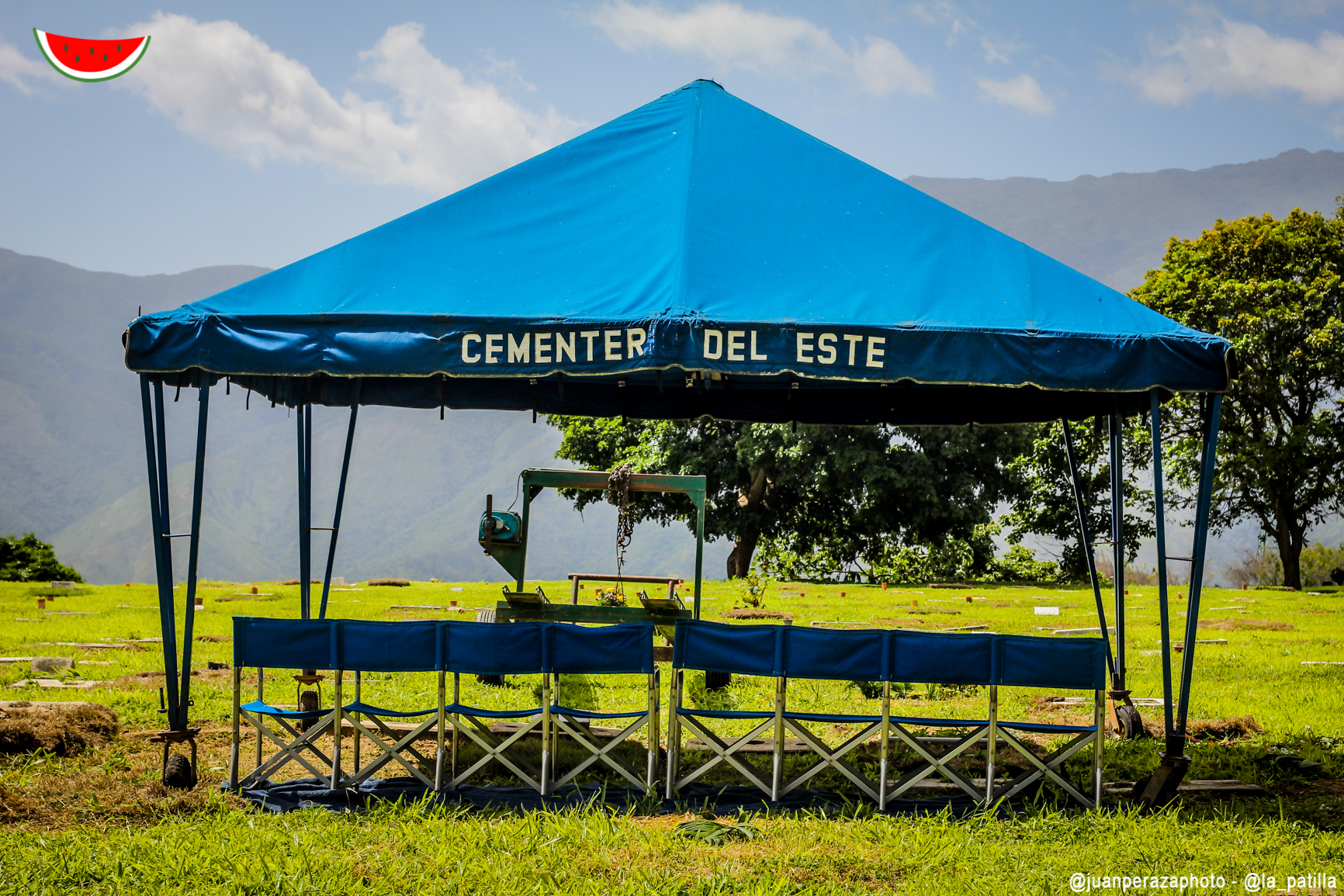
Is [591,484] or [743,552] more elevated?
[591,484]

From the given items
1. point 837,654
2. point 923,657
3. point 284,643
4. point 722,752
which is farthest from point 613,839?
point 284,643

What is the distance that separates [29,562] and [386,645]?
2372 centimetres

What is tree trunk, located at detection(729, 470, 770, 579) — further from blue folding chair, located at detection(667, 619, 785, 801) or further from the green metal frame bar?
blue folding chair, located at detection(667, 619, 785, 801)

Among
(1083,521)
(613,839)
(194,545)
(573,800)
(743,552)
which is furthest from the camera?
(743,552)

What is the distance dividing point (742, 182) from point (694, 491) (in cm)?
352

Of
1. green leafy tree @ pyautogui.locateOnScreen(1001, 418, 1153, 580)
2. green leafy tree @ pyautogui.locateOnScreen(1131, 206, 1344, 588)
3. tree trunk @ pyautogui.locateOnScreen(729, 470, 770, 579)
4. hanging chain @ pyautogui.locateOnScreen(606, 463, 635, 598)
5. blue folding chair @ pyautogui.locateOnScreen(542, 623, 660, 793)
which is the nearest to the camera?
blue folding chair @ pyautogui.locateOnScreen(542, 623, 660, 793)

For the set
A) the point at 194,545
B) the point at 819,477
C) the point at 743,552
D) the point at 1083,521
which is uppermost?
the point at 819,477

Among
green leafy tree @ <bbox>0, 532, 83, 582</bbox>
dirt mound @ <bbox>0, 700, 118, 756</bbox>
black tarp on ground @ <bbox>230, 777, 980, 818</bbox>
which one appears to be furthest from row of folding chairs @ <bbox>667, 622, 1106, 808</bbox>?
green leafy tree @ <bbox>0, 532, 83, 582</bbox>

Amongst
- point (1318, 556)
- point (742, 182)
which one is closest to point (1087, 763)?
point (742, 182)

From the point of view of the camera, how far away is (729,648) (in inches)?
272

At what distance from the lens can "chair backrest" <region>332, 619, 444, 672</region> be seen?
272 inches

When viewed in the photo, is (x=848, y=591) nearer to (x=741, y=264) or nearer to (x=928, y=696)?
(x=928, y=696)

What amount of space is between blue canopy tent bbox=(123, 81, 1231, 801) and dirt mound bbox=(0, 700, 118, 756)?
4.97 ft

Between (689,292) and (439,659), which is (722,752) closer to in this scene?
(439,659)
